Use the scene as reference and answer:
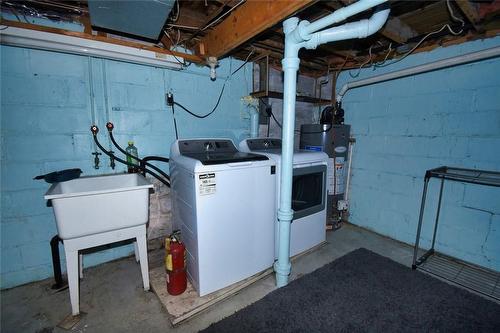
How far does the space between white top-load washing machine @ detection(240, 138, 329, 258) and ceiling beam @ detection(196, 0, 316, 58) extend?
1.01 metres

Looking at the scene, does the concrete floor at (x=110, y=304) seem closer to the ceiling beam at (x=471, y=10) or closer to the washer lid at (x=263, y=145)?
the washer lid at (x=263, y=145)

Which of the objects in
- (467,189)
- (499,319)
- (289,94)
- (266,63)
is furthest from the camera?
(266,63)

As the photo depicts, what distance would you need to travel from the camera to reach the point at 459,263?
2256 millimetres

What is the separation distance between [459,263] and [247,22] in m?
3.06

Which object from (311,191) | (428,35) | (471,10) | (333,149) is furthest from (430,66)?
(311,191)

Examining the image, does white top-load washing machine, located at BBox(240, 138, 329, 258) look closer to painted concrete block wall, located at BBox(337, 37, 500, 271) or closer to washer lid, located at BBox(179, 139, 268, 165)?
washer lid, located at BBox(179, 139, 268, 165)

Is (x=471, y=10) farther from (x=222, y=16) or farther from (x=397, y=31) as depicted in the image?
(x=222, y=16)

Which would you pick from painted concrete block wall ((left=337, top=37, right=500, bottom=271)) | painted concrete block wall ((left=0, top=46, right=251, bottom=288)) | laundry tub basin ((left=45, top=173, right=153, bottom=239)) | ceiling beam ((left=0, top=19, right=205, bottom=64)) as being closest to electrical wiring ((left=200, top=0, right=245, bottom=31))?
ceiling beam ((left=0, top=19, right=205, bottom=64))

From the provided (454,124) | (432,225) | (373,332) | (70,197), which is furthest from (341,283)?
(70,197)

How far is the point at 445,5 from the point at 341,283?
2421mm

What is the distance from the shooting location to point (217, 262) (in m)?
1.73

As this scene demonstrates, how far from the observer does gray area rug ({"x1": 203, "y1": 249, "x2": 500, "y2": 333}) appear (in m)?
1.52

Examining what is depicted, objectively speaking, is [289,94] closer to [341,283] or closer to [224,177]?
[224,177]

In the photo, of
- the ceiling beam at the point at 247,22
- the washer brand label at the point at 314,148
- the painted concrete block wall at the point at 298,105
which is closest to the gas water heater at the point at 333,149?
the washer brand label at the point at 314,148
